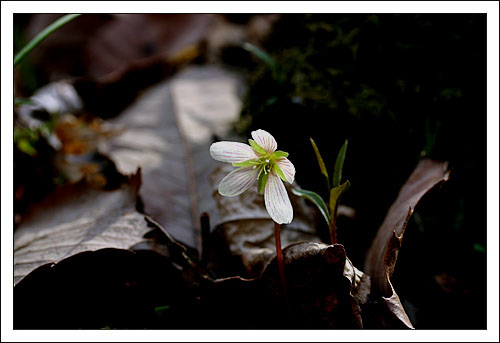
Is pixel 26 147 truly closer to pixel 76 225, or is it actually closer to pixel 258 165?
pixel 76 225

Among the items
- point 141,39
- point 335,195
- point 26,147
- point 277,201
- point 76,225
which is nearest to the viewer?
point 277,201

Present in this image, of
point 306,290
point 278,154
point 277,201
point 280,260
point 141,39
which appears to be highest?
point 141,39

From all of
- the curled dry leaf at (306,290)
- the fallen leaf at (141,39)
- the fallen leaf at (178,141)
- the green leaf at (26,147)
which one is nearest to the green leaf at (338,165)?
the curled dry leaf at (306,290)

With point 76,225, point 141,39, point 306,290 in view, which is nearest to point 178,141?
point 76,225

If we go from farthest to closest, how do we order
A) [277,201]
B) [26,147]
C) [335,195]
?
[26,147]
[335,195]
[277,201]

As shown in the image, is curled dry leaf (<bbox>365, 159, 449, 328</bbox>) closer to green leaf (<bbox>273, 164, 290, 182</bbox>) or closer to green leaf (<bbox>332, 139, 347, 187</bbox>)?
green leaf (<bbox>332, 139, 347, 187</bbox>)

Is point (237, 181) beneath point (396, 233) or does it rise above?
above

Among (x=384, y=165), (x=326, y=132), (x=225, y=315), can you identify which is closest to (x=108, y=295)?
(x=225, y=315)
